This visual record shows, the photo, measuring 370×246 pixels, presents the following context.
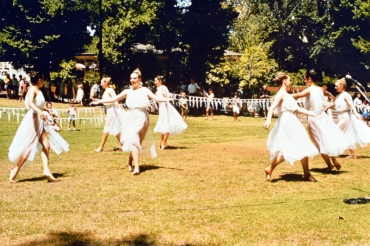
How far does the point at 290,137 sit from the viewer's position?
9852 millimetres

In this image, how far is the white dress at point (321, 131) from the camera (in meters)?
10.9

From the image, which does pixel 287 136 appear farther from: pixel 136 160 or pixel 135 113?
pixel 135 113

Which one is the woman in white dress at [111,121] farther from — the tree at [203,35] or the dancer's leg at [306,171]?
→ the tree at [203,35]

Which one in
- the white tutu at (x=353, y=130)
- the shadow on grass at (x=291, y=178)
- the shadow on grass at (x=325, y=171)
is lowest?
the shadow on grass at (x=325, y=171)

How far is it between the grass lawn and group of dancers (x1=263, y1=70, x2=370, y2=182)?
49 centimetres

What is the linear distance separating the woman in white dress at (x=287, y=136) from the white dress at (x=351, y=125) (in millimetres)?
4203

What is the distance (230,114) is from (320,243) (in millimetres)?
30494

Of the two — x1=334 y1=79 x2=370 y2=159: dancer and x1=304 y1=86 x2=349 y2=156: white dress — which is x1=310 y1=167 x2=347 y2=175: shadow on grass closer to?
x1=304 y1=86 x2=349 y2=156: white dress

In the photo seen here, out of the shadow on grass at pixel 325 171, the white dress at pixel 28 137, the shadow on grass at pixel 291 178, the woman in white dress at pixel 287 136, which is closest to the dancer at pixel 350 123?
the shadow on grass at pixel 325 171

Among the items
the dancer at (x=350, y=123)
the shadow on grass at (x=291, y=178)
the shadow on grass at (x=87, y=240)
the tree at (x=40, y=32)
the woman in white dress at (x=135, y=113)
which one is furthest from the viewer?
the tree at (x=40, y=32)

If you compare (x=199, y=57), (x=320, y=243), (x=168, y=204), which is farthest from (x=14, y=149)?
(x=199, y=57)

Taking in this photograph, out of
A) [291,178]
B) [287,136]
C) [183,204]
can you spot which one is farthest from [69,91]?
[183,204]

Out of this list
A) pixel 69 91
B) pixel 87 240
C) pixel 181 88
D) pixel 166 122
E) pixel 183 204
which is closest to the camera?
pixel 87 240

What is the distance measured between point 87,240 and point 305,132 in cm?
537
